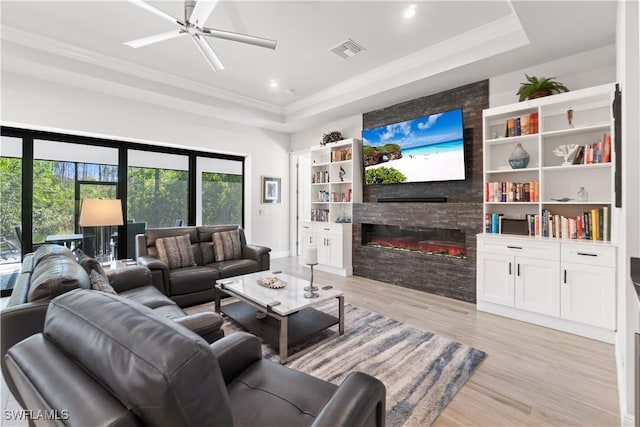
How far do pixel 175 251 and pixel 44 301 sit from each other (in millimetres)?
2172

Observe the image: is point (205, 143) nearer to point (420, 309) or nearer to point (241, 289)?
point (241, 289)

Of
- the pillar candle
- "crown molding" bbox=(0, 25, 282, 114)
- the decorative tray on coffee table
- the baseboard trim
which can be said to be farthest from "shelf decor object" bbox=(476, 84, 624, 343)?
the baseboard trim

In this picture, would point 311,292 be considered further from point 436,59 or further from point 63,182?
point 63,182

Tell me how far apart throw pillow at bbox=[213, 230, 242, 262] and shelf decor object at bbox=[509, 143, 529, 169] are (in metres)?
3.73

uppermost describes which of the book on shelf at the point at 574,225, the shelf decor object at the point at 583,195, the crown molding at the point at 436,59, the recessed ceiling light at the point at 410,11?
the recessed ceiling light at the point at 410,11

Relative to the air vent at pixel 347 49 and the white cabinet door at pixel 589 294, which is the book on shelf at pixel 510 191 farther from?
the air vent at pixel 347 49

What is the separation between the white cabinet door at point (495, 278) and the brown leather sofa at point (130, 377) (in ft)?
8.83

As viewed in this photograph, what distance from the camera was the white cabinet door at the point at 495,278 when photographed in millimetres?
3152

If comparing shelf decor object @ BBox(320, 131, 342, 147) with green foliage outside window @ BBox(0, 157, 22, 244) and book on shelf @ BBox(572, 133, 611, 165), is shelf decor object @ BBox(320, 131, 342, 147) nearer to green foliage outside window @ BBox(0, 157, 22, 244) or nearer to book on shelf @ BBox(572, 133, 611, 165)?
book on shelf @ BBox(572, 133, 611, 165)

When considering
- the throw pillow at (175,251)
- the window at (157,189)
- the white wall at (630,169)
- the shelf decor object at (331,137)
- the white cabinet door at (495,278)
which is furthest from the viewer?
the shelf decor object at (331,137)

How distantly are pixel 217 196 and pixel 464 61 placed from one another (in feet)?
15.6

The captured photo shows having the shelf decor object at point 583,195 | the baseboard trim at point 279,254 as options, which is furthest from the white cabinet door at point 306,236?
the shelf decor object at point 583,195

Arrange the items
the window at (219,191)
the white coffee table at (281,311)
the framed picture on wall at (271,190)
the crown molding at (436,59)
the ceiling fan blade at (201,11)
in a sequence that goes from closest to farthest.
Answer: the ceiling fan blade at (201,11) < the white coffee table at (281,311) < the crown molding at (436,59) < the window at (219,191) < the framed picture on wall at (271,190)

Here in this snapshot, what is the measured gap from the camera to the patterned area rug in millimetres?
1837
